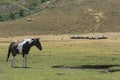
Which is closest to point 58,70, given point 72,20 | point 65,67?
point 65,67

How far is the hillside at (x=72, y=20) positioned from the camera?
117606 mm

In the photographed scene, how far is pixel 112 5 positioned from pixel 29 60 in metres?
94.6

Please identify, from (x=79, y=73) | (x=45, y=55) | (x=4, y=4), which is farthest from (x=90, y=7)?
(x=79, y=73)

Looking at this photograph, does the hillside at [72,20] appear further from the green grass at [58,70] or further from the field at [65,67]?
the field at [65,67]

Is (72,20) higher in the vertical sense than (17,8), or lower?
lower

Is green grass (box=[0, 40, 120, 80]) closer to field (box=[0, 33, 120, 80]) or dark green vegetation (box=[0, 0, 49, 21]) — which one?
field (box=[0, 33, 120, 80])

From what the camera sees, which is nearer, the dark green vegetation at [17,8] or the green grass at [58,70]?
the green grass at [58,70]

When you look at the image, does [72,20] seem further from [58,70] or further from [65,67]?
[58,70]

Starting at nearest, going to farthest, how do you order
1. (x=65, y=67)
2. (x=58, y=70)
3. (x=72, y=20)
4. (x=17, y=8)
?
(x=58, y=70) → (x=65, y=67) → (x=72, y=20) → (x=17, y=8)

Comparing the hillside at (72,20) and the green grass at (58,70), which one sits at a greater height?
the green grass at (58,70)

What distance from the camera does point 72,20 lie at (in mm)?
127312

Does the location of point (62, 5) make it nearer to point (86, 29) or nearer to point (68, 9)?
point (68, 9)

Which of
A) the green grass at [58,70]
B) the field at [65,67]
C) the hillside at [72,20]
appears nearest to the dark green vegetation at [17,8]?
the hillside at [72,20]

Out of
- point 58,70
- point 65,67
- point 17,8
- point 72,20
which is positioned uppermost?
point 58,70
